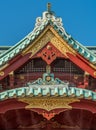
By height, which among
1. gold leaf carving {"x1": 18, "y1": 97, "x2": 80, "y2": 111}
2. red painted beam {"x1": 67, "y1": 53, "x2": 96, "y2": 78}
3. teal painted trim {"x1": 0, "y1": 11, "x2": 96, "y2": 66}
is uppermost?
teal painted trim {"x1": 0, "y1": 11, "x2": 96, "y2": 66}

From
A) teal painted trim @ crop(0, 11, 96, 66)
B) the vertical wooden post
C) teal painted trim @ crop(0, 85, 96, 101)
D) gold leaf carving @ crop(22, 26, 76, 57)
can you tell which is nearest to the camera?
teal painted trim @ crop(0, 85, 96, 101)

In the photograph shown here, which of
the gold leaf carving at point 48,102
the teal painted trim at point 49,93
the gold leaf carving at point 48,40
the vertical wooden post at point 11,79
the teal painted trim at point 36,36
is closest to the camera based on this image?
the teal painted trim at point 49,93

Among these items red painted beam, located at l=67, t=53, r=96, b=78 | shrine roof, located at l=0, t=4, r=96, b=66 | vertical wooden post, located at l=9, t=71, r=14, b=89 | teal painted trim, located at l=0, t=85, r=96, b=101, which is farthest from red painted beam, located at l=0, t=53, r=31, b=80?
teal painted trim, located at l=0, t=85, r=96, b=101

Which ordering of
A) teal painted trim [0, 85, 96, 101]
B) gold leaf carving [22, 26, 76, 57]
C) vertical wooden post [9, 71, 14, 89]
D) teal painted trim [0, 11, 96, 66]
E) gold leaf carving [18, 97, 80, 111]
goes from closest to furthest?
teal painted trim [0, 85, 96, 101] < gold leaf carving [18, 97, 80, 111] < teal painted trim [0, 11, 96, 66] < vertical wooden post [9, 71, 14, 89] < gold leaf carving [22, 26, 76, 57]

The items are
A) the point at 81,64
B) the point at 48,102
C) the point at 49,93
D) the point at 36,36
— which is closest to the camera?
the point at 49,93

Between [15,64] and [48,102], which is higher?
A: [15,64]

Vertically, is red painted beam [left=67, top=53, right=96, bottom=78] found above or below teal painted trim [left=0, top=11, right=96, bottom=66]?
below

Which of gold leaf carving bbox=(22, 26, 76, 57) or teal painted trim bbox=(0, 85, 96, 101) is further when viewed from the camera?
gold leaf carving bbox=(22, 26, 76, 57)

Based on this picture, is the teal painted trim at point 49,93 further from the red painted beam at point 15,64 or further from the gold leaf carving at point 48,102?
the red painted beam at point 15,64

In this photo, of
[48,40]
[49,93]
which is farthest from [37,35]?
[49,93]

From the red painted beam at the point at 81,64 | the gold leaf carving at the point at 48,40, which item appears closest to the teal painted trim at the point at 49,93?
the red painted beam at the point at 81,64

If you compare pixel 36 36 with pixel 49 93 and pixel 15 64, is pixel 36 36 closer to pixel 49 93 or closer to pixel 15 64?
pixel 15 64

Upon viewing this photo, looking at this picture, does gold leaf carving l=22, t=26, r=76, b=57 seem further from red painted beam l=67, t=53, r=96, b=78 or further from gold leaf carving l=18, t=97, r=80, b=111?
gold leaf carving l=18, t=97, r=80, b=111

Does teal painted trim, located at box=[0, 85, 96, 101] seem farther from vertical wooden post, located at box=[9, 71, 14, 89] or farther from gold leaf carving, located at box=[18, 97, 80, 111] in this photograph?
vertical wooden post, located at box=[9, 71, 14, 89]
